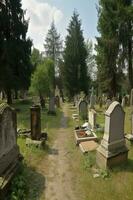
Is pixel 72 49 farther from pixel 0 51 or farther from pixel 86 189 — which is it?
pixel 86 189

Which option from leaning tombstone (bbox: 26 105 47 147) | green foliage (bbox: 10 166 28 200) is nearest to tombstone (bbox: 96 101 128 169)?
green foliage (bbox: 10 166 28 200)

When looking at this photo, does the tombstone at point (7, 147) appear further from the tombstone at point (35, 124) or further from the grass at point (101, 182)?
the tombstone at point (35, 124)

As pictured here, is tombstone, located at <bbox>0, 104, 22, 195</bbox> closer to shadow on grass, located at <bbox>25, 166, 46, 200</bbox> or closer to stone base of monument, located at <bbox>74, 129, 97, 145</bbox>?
shadow on grass, located at <bbox>25, 166, 46, 200</bbox>

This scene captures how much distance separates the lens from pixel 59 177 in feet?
23.5

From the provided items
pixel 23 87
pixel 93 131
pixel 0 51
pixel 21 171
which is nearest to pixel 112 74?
pixel 23 87

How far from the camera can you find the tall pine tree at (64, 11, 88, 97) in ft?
130

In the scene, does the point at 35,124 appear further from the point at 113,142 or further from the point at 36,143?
the point at 113,142

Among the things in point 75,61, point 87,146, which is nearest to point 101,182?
point 87,146

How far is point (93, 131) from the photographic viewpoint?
40.0 ft

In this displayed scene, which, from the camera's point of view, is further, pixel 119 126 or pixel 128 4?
pixel 128 4

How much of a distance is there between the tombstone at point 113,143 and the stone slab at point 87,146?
1392mm

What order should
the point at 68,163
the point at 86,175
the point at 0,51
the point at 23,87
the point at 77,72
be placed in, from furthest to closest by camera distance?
the point at 77,72 < the point at 23,87 < the point at 0,51 < the point at 68,163 < the point at 86,175

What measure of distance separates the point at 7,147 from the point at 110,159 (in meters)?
3.20

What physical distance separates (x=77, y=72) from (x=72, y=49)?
4.32 metres
